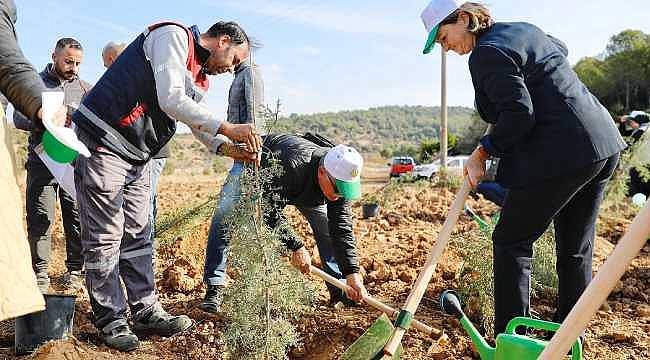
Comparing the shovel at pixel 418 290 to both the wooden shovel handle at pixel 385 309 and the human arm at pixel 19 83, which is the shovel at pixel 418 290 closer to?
the wooden shovel handle at pixel 385 309

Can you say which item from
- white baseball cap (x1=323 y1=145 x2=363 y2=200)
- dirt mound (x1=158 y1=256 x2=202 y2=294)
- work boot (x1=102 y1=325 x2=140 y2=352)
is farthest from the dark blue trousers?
dirt mound (x1=158 y1=256 x2=202 y2=294)

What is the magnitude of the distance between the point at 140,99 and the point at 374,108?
10224 centimetres

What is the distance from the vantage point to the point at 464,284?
3.76 metres

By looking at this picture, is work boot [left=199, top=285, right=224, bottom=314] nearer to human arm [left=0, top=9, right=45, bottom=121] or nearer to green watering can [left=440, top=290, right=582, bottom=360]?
green watering can [left=440, top=290, right=582, bottom=360]

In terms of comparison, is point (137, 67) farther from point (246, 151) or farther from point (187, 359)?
point (187, 359)

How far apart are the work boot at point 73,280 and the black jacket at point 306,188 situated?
1979 millimetres

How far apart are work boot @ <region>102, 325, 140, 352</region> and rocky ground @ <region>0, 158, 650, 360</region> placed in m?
0.04

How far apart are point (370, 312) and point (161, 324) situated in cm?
126

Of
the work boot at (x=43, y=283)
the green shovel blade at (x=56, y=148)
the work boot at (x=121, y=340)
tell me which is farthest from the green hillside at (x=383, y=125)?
the green shovel blade at (x=56, y=148)

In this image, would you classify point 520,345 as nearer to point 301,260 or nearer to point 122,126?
point 301,260

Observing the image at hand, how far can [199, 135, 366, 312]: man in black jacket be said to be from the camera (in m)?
3.25

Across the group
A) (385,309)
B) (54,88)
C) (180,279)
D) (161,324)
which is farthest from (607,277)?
(54,88)

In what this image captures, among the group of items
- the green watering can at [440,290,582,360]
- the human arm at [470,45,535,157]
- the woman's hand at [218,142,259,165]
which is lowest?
the green watering can at [440,290,582,360]

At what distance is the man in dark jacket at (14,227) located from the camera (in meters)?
1.68
